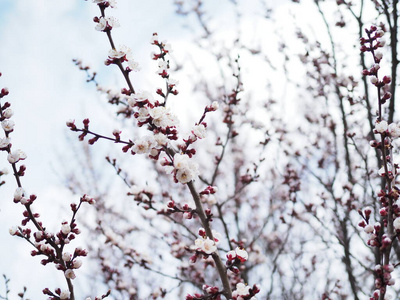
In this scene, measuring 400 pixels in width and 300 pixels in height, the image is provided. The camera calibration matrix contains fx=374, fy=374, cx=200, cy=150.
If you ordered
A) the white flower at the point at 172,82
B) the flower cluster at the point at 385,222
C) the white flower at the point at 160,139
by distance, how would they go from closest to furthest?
the flower cluster at the point at 385,222 < the white flower at the point at 160,139 < the white flower at the point at 172,82

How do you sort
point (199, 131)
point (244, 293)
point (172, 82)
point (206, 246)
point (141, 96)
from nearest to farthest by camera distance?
point (244, 293) < point (206, 246) < point (141, 96) < point (199, 131) < point (172, 82)

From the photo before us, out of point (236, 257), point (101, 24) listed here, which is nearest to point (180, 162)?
point (236, 257)

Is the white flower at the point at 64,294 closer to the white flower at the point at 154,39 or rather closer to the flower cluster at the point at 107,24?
the flower cluster at the point at 107,24

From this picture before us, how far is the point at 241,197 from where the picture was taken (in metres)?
9.11

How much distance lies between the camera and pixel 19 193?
2.26 m

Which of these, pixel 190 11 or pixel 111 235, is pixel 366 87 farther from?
pixel 190 11

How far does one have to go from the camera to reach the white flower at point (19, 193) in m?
2.25

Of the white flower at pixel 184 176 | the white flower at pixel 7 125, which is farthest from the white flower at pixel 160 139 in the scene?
the white flower at pixel 7 125

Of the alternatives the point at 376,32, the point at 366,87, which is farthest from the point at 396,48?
the point at 376,32

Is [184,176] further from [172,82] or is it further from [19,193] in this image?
[19,193]

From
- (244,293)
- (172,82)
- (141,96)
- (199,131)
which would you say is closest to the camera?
(244,293)

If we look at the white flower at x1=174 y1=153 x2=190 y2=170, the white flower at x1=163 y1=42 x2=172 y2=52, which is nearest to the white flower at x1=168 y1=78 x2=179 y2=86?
the white flower at x1=163 y1=42 x2=172 y2=52

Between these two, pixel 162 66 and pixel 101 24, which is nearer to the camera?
pixel 101 24

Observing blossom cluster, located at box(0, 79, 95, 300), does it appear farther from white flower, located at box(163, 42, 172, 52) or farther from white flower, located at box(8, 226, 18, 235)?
white flower, located at box(163, 42, 172, 52)
